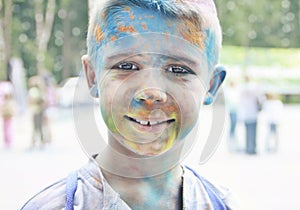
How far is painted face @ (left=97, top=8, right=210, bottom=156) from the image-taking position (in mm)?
687

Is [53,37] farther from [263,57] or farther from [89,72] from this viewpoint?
[89,72]

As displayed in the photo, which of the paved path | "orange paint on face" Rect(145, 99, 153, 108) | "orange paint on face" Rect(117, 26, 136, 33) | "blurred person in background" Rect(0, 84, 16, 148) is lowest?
the paved path

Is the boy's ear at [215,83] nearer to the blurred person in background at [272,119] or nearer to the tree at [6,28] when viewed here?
the blurred person in background at [272,119]

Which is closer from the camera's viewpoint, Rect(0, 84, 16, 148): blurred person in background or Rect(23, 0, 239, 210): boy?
Rect(23, 0, 239, 210): boy

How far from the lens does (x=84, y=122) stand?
2.37ft

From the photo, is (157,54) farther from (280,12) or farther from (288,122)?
(280,12)

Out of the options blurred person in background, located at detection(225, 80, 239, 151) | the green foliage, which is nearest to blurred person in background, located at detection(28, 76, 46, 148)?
blurred person in background, located at detection(225, 80, 239, 151)

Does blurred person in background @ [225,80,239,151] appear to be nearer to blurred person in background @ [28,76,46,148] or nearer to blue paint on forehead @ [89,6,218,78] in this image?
blurred person in background @ [28,76,46,148]

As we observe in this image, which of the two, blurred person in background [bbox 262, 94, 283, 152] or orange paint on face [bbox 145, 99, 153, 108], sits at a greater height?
orange paint on face [bbox 145, 99, 153, 108]

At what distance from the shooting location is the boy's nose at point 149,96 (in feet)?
2.22

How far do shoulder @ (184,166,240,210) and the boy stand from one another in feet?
0.11

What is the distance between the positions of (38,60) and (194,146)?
46.2 feet

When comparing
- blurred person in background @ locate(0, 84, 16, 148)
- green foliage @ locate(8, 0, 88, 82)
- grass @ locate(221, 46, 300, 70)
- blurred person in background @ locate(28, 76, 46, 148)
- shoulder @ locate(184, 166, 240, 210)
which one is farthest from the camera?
grass @ locate(221, 46, 300, 70)

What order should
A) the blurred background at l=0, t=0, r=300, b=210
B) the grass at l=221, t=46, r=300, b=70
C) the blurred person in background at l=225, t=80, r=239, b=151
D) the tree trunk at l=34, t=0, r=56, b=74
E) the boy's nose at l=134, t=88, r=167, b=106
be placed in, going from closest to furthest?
the boy's nose at l=134, t=88, r=167, b=106
the blurred background at l=0, t=0, r=300, b=210
the blurred person in background at l=225, t=80, r=239, b=151
the grass at l=221, t=46, r=300, b=70
the tree trunk at l=34, t=0, r=56, b=74
